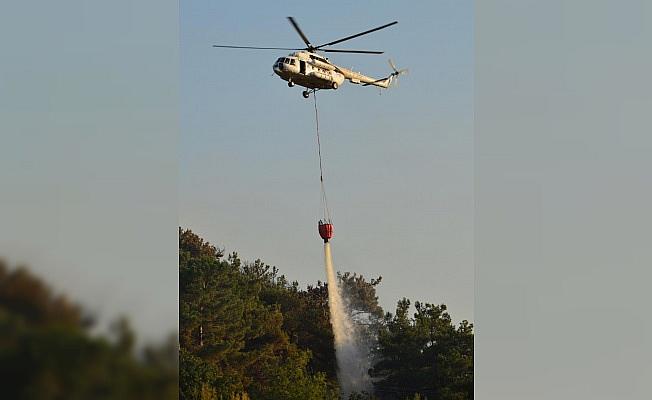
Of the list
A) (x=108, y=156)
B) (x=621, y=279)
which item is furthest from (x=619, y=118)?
(x=108, y=156)

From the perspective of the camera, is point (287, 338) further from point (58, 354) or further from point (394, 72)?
point (58, 354)

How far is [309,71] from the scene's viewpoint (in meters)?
10.8

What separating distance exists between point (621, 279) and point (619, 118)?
1.17m

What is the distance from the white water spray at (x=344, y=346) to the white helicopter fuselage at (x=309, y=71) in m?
4.64

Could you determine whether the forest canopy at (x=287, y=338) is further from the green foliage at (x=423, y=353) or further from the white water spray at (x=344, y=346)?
the white water spray at (x=344, y=346)

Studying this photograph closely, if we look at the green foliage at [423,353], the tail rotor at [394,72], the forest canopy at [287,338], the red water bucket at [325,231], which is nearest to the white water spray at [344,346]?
the forest canopy at [287,338]

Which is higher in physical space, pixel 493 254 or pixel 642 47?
pixel 642 47

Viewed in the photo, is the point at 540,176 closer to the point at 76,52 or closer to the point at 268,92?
the point at 76,52

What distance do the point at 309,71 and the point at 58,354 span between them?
6.53 metres

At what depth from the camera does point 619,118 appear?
7.09 m

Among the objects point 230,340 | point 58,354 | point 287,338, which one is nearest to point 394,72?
point 230,340

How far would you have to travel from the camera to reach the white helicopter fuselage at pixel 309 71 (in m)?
10.7

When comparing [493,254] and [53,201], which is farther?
[493,254]

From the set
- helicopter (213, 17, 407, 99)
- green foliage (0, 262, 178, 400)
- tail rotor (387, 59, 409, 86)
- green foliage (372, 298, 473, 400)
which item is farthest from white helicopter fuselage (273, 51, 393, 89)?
green foliage (0, 262, 178, 400)
